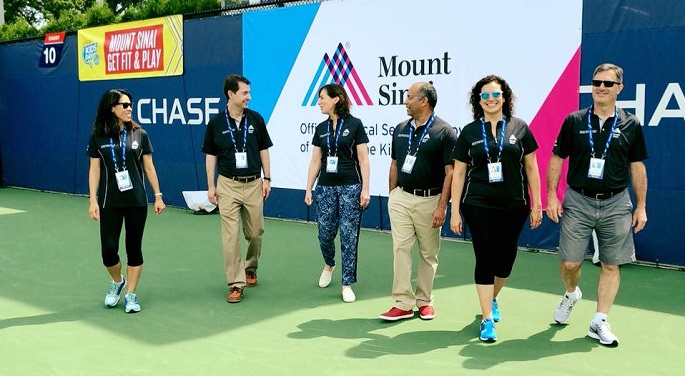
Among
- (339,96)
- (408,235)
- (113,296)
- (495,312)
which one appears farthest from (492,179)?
(113,296)

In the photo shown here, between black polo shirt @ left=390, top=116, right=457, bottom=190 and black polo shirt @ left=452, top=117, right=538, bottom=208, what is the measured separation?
0.37m

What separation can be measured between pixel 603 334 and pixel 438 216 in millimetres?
1236

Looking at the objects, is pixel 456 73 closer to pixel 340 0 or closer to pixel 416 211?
pixel 340 0

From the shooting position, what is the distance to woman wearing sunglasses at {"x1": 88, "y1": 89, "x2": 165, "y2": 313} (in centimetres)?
525

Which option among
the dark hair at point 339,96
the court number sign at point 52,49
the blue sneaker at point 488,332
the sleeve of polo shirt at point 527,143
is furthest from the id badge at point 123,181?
the court number sign at point 52,49

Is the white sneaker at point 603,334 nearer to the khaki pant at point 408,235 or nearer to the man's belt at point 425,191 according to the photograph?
the khaki pant at point 408,235

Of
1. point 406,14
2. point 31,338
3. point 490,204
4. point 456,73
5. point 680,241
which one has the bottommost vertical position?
point 31,338

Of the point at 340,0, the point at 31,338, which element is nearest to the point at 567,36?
the point at 340,0

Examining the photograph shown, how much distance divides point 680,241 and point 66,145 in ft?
35.7

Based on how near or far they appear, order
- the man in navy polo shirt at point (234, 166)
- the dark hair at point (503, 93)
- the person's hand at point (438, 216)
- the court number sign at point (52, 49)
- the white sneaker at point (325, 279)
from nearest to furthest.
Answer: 1. the dark hair at point (503, 93)
2. the person's hand at point (438, 216)
3. the man in navy polo shirt at point (234, 166)
4. the white sneaker at point (325, 279)
5. the court number sign at point (52, 49)

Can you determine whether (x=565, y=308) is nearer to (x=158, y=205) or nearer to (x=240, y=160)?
(x=240, y=160)

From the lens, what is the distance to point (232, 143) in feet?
18.8

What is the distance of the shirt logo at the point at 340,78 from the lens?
9141 mm

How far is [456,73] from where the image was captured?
823cm
